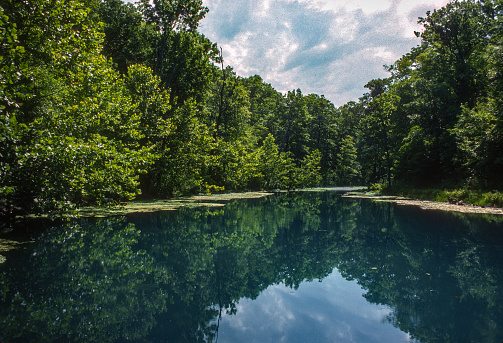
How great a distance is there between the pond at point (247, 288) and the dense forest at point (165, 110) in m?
2.09

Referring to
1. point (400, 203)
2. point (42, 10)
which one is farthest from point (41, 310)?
point (400, 203)

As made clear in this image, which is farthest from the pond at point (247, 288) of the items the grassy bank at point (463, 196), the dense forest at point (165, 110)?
the grassy bank at point (463, 196)

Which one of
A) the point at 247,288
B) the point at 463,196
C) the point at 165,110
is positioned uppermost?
the point at 165,110

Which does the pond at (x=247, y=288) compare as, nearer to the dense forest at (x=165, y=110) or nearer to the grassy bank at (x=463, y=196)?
the dense forest at (x=165, y=110)

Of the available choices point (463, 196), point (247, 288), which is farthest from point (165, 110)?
point (463, 196)

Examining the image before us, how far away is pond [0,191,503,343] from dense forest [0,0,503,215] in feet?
6.86

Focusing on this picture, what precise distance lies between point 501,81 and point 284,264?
20.2 meters

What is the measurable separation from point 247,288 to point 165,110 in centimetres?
1538

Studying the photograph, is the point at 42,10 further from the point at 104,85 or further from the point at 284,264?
the point at 284,264

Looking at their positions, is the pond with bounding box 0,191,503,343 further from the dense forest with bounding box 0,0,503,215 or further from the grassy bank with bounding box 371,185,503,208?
Result: the grassy bank with bounding box 371,185,503,208

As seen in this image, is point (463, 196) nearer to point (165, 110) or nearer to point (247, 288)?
point (247, 288)

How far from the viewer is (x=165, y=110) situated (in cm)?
1789

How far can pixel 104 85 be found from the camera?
11.3m

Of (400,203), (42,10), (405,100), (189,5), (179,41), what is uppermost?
(189,5)
